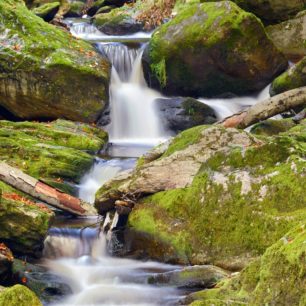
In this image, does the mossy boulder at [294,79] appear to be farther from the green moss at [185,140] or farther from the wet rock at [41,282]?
the wet rock at [41,282]

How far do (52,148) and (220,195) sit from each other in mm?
5158

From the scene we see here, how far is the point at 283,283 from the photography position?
3182mm

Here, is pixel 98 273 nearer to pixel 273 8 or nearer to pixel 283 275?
pixel 283 275

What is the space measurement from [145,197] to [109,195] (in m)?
0.61

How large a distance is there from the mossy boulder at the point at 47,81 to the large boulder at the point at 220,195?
5.77 m

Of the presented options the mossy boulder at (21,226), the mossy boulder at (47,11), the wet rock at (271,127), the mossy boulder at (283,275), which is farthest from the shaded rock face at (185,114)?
the mossy boulder at (283,275)

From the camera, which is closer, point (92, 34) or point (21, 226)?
point (21, 226)

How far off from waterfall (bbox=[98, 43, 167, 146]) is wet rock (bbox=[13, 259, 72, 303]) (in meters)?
6.93

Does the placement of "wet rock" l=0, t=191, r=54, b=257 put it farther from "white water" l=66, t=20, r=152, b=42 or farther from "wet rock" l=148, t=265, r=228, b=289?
"white water" l=66, t=20, r=152, b=42

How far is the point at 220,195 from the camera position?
6.44 meters

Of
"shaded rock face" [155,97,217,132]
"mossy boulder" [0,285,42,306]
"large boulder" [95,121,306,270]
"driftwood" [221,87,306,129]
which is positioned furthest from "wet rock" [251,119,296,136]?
"mossy boulder" [0,285,42,306]

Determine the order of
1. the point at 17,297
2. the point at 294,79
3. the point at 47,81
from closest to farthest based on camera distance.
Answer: the point at 17,297 < the point at 294,79 < the point at 47,81

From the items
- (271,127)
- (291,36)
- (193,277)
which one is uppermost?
(291,36)

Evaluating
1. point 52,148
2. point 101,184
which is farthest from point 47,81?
point 101,184
